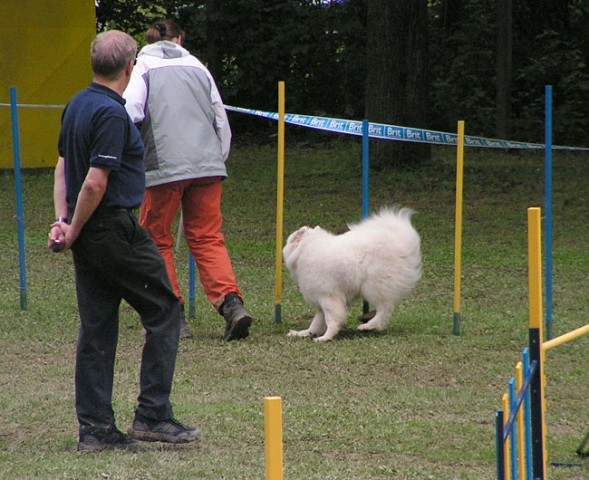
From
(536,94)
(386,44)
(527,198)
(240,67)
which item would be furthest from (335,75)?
(527,198)

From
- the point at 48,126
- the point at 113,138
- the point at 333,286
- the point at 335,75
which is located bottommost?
the point at 333,286

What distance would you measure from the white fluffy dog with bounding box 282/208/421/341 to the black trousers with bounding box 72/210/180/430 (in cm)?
238

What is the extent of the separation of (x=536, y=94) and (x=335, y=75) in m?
3.72

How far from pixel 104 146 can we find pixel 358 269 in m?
2.88

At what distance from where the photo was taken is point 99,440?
4.68m

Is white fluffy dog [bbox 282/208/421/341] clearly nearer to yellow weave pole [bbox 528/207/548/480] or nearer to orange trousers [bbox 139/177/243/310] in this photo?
orange trousers [bbox 139/177/243/310]

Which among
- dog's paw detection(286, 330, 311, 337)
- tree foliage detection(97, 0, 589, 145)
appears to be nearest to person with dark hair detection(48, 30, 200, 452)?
dog's paw detection(286, 330, 311, 337)

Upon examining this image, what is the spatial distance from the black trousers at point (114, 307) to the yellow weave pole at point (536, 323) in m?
1.80

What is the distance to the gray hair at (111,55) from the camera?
15.1 feet

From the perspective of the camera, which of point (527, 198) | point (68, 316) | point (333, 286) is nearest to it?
point (333, 286)

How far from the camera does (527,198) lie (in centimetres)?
1415

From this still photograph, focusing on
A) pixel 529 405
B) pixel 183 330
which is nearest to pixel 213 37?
pixel 183 330

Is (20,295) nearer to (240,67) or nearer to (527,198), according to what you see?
(527,198)

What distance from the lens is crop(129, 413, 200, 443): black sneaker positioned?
4.77m
